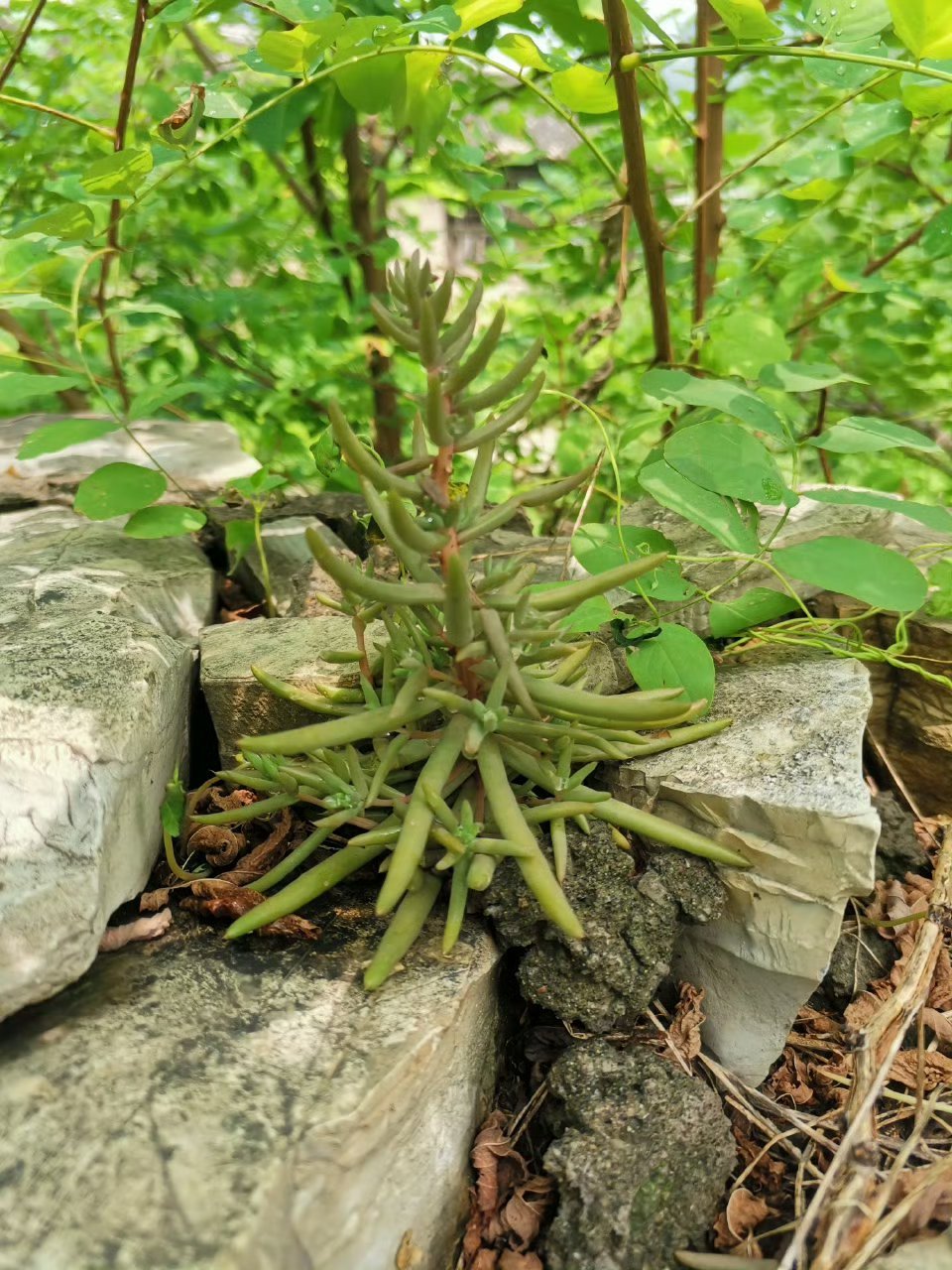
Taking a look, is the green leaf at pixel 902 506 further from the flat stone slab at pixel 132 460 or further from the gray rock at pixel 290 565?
the flat stone slab at pixel 132 460

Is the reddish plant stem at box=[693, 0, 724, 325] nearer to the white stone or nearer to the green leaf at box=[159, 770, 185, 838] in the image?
the white stone

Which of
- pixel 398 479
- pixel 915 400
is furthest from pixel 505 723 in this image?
pixel 915 400

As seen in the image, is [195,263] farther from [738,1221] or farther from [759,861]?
[738,1221]

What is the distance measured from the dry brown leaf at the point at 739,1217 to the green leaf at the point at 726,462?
108 cm

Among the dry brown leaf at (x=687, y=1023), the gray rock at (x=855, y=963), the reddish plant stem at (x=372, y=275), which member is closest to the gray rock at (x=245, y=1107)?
the dry brown leaf at (x=687, y=1023)

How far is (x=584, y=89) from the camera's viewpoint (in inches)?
76.8

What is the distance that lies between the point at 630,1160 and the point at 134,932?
2.55ft

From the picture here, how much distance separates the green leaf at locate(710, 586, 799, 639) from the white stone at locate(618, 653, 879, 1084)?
20cm

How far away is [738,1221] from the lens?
1260 mm

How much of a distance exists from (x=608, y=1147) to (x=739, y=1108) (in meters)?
0.29

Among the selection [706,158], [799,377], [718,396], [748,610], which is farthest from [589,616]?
[706,158]

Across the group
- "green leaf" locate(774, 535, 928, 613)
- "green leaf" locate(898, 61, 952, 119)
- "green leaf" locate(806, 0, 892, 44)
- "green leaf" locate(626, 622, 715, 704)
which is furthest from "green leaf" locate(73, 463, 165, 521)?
"green leaf" locate(898, 61, 952, 119)

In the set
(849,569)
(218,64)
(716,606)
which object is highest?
(218,64)

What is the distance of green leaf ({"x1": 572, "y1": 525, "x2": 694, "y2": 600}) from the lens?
5.57 feet
